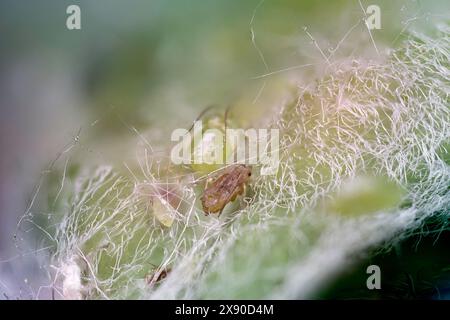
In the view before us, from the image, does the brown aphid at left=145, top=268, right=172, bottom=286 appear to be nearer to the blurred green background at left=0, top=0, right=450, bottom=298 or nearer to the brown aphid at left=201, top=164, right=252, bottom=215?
the brown aphid at left=201, top=164, right=252, bottom=215

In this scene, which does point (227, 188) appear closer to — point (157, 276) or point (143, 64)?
point (157, 276)

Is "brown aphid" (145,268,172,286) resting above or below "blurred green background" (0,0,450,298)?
below

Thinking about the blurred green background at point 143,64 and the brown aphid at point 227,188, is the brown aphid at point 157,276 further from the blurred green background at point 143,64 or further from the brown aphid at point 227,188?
the blurred green background at point 143,64

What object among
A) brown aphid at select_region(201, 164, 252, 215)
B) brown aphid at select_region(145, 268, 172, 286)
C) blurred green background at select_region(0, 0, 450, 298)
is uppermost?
blurred green background at select_region(0, 0, 450, 298)

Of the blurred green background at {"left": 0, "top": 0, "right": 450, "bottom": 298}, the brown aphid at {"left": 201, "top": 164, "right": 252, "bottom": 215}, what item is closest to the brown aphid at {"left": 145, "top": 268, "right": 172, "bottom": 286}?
the brown aphid at {"left": 201, "top": 164, "right": 252, "bottom": 215}

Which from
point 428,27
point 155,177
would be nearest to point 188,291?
point 155,177

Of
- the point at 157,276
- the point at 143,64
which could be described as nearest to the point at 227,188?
the point at 157,276
